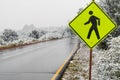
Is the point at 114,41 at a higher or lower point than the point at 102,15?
lower

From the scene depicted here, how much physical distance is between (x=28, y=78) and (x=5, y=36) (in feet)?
243

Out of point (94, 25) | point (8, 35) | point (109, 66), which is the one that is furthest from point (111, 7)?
point (8, 35)

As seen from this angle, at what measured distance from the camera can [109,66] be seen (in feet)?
30.4

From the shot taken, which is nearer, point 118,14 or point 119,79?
point 119,79

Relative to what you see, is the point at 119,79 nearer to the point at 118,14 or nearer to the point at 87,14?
the point at 87,14

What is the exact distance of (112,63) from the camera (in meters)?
9.26

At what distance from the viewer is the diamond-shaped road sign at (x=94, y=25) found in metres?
8.77

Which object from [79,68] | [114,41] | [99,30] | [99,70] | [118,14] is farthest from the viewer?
[118,14]

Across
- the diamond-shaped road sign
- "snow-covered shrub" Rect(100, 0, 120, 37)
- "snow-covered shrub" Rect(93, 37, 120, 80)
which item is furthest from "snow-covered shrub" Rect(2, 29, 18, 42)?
the diamond-shaped road sign

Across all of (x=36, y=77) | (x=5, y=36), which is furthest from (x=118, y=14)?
(x=5, y=36)

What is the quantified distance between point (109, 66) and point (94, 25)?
134 cm

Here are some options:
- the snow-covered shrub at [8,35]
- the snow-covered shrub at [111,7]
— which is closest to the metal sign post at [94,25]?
the snow-covered shrub at [111,7]

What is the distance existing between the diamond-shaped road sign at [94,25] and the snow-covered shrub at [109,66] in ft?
2.98

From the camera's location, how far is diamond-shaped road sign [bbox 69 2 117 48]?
28.8ft
